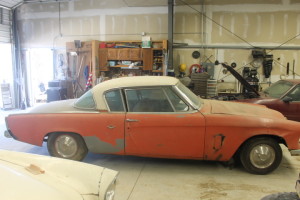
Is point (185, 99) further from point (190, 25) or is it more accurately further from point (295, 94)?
point (190, 25)

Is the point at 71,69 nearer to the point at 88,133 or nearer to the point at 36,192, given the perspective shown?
the point at 88,133

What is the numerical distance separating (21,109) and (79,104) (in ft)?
21.9

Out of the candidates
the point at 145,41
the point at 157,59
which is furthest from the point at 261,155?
the point at 145,41

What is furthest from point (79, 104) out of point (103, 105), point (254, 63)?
point (254, 63)

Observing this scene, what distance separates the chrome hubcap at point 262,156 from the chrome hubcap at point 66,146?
274 cm

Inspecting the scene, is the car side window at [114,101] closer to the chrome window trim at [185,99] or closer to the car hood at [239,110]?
the chrome window trim at [185,99]

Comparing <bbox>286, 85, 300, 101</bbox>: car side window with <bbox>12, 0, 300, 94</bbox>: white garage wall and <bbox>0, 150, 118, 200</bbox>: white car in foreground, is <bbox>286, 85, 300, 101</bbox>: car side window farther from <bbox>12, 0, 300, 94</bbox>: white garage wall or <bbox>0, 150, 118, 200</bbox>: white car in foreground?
<bbox>0, 150, 118, 200</bbox>: white car in foreground

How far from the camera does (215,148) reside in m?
3.69

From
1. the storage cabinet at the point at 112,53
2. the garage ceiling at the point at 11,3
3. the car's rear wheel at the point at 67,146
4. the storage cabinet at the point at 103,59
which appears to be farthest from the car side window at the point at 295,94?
the garage ceiling at the point at 11,3

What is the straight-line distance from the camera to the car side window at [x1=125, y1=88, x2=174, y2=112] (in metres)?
3.85

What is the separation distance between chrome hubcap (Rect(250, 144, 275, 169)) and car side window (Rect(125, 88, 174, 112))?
4.46ft

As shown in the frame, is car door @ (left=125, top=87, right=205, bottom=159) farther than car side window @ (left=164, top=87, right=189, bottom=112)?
No

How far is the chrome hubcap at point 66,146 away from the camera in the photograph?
404cm

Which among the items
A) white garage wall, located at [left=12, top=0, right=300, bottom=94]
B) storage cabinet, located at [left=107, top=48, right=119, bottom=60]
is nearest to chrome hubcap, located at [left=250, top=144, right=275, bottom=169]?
white garage wall, located at [left=12, top=0, right=300, bottom=94]
